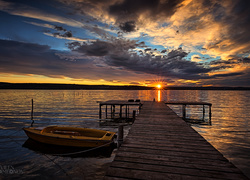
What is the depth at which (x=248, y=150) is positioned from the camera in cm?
1180

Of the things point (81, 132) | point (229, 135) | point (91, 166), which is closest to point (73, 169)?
point (91, 166)

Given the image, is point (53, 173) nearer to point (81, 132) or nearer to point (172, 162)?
point (81, 132)

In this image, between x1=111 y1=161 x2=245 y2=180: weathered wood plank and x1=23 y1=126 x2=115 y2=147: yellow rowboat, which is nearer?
x1=111 y1=161 x2=245 y2=180: weathered wood plank

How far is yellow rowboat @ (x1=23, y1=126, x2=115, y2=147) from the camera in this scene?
10828mm

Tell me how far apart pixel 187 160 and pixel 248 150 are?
1164 cm

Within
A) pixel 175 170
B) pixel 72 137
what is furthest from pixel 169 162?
pixel 72 137

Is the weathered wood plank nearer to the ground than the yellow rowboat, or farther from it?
farther from it

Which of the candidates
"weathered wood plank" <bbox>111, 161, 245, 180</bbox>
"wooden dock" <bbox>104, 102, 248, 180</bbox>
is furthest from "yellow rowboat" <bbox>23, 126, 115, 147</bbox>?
"weathered wood plank" <bbox>111, 161, 245, 180</bbox>

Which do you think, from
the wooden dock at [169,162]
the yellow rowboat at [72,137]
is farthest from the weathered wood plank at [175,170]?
the yellow rowboat at [72,137]

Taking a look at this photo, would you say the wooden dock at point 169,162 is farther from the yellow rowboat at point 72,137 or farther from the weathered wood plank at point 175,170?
the yellow rowboat at point 72,137

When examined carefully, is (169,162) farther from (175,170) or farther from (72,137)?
(72,137)

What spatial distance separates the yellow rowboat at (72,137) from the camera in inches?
426

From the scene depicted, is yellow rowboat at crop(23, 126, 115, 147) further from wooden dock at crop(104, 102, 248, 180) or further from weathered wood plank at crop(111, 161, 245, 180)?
weathered wood plank at crop(111, 161, 245, 180)

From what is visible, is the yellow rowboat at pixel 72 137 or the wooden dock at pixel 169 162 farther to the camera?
the yellow rowboat at pixel 72 137
